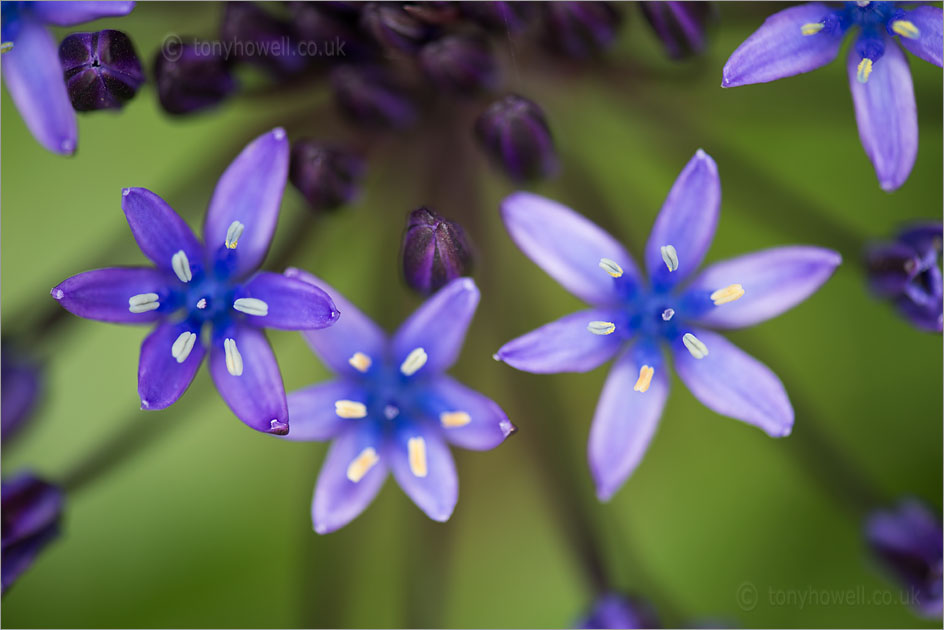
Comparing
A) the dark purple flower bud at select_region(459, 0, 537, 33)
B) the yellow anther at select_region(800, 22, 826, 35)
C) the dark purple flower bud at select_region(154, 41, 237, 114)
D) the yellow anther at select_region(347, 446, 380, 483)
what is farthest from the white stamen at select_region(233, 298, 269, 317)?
the yellow anther at select_region(800, 22, 826, 35)

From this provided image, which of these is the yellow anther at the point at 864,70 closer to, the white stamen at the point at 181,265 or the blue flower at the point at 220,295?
the blue flower at the point at 220,295

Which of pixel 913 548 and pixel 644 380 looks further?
pixel 913 548

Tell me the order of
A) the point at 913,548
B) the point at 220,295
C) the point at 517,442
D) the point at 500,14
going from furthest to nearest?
the point at 517,442
the point at 913,548
the point at 500,14
the point at 220,295

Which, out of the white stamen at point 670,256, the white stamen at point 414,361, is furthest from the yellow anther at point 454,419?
the white stamen at point 670,256

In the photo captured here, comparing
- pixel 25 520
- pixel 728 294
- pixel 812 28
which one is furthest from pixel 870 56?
pixel 25 520

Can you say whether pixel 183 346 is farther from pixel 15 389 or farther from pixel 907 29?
pixel 907 29
